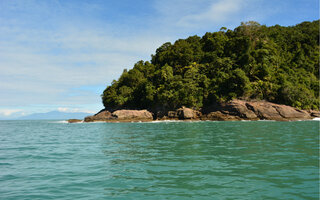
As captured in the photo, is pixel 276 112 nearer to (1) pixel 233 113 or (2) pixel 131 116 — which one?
(1) pixel 233 113

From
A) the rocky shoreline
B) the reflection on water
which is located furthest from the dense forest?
the reflection on water

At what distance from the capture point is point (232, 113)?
51156mm

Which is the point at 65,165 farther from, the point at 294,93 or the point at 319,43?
the point at 319,43

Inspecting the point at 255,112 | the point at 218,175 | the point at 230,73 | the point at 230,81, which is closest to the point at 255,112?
the point at 255,112

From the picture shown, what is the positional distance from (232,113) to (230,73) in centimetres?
1146

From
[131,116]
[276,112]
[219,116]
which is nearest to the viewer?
[276,112]

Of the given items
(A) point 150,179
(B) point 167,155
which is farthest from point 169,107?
(A) point 150,179

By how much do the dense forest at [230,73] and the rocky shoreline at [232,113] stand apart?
2.53 metres

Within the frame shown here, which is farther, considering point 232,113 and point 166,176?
point 232,113

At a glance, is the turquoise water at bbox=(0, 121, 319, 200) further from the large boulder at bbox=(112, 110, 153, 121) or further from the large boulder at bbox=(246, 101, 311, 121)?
the large boulder at bbox=(112, 110, 153, 121)

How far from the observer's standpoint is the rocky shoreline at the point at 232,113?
48494 millimetres

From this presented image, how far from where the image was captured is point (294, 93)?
173 ft

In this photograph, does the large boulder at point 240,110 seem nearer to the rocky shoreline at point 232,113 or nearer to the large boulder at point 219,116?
the rocky shoreline at point 232,113

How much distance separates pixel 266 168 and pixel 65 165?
308 inches
